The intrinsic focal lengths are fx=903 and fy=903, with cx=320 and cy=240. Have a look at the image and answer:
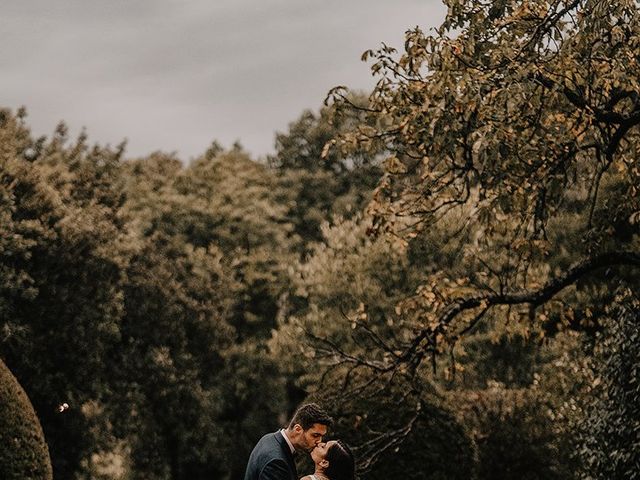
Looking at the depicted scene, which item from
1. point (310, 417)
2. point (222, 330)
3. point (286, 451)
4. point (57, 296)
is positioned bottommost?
point (286, 451)

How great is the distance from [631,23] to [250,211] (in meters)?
33.8

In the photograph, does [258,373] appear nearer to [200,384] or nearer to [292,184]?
[200,384]

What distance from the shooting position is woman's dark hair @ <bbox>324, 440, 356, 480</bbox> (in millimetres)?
7141

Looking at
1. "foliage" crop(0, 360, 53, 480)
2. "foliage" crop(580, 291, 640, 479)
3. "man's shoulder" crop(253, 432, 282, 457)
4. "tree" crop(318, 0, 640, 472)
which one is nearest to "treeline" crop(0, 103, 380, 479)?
"foliage" crop(0, 360, 53, 480)

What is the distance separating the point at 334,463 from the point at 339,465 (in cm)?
4

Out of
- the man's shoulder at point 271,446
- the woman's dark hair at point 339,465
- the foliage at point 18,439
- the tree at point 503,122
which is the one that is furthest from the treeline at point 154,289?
the man's shoulder at point 271,446

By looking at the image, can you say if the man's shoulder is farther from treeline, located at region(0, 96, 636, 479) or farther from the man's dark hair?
treeline, located at region(0, 96, 636, 479)

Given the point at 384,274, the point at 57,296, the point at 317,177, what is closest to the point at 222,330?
the point at 384,274

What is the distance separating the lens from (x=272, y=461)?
6.58 metres

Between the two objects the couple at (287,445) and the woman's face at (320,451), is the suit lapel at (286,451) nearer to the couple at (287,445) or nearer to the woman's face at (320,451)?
the couple at (287,445)

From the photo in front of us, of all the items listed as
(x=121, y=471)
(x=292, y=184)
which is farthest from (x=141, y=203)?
(x=121, y=471)

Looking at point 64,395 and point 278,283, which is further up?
point 278,283

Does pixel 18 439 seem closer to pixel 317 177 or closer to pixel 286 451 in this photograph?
pixel 286 451

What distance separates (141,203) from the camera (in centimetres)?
4262
